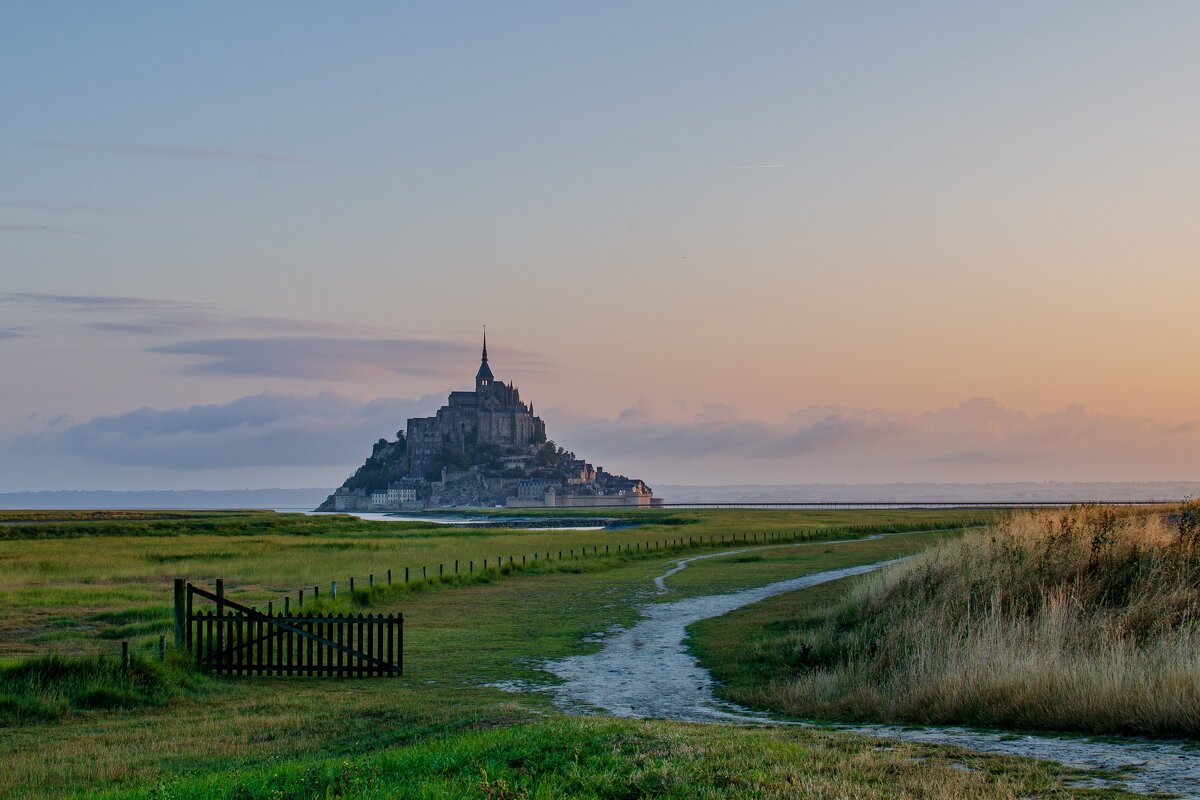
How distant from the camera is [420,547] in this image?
260 ft

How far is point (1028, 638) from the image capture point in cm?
1834

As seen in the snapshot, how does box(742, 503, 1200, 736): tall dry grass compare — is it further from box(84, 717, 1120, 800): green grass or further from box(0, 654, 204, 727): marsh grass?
box(0, 654, 204, 727): marsh grass

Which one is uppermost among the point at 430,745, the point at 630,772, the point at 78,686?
the point at 630,772

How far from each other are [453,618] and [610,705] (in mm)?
14950

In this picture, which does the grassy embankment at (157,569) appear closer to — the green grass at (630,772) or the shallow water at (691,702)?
the shallow water at (691,702)

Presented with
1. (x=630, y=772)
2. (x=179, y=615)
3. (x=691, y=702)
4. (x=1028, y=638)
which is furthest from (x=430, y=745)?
(x=179, y=615)

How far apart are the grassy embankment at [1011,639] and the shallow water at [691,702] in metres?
0.78

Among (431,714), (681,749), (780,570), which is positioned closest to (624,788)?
(681,749)

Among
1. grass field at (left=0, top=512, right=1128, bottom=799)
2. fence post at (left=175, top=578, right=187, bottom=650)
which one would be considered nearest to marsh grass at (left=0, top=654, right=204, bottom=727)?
grass field at (left=0, top=512, right=1128, bottom=799)

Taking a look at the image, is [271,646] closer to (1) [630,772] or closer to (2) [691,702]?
(2) [691,702]

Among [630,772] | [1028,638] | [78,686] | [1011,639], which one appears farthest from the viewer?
[78,686]

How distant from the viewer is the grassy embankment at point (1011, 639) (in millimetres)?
14664

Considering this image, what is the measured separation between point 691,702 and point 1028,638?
5.85 metres

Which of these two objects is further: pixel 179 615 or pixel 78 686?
pixel 179 615
